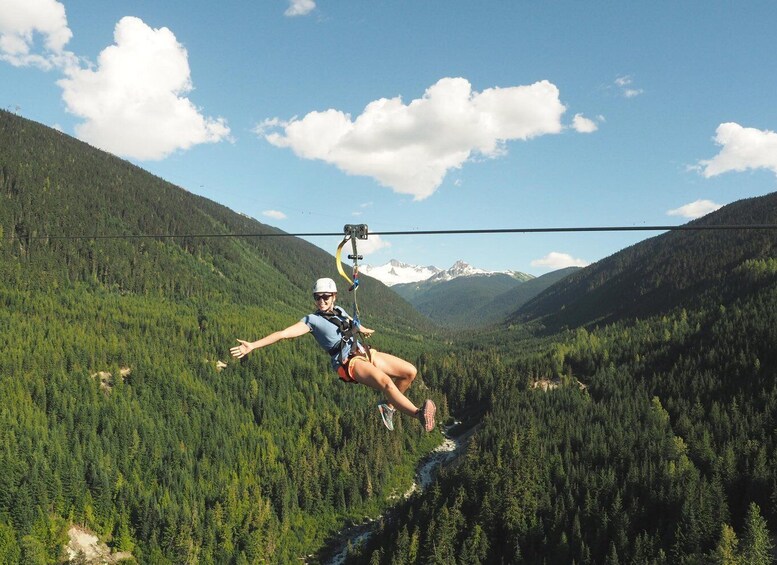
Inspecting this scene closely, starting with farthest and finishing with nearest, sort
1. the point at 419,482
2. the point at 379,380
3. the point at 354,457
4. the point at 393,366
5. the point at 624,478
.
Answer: the point at 419,482
the point at 354,457
the point at 624,478
the point at 393,366
the point at 379,380

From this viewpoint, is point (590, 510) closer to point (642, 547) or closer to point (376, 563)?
point (642, 547)

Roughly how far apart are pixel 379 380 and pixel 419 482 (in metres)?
141

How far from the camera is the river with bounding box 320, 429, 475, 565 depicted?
114m

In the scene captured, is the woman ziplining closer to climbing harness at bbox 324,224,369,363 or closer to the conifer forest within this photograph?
climbing harness at bbox 324,224,369,363

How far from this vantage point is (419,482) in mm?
143750

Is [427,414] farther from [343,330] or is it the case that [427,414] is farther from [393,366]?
[343,330]

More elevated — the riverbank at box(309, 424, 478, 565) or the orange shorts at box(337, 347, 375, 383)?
the orange shorts at box(337, 347, 375, 383)

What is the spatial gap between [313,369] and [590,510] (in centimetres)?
11808

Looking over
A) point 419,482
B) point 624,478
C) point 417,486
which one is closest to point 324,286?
point 624,478

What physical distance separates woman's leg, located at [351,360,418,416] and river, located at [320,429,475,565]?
108537mm

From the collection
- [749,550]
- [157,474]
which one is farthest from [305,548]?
[749,550]

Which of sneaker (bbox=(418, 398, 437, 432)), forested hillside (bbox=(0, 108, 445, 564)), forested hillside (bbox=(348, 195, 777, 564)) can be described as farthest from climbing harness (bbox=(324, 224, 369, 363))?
forested hillside (bbox=(0, 108, 445, 564))

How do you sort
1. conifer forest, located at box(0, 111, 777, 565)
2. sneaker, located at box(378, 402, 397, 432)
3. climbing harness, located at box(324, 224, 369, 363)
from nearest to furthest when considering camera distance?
1. climbing harness, located at box(324, 224, 369, 363)
2. sneaker, located at box(378, 402, 397, 432)
3. conifer forest, located at box(0, 111, 777, 565)

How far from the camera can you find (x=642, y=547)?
293 feet
